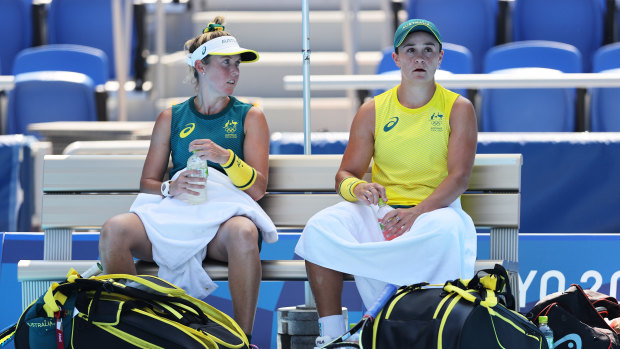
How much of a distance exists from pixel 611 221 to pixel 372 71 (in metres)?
2.96

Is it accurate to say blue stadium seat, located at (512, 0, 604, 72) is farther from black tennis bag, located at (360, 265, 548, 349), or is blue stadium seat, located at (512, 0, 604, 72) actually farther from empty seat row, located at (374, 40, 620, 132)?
black tennis bag, located at (360, 265, 548, 349)

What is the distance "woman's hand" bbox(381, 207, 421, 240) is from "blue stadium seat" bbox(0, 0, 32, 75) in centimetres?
491

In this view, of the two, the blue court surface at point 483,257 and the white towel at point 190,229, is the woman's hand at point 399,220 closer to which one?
the white towel at point 190,229

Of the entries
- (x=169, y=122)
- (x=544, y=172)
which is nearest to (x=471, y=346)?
(x=169, y=122)

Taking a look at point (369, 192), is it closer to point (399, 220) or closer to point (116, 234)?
point (399, 220)

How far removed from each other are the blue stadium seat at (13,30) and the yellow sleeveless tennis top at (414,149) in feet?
15.4

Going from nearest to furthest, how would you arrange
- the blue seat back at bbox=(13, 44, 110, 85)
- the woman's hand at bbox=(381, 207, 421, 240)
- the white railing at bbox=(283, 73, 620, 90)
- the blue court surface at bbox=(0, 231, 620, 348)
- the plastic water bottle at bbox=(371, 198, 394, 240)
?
the woman's hand at bbox=(381, 207, 421, 240), the plastic water bottle at bbox=(371, 198, 394, 240), the blue court surface at bbox=(0, 231, 620, 348), the white railing at bbox=(283, 73, 620, 90), the blue seat back at bbox=(13, 44, 110, 85)

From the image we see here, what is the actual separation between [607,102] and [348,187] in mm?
3015

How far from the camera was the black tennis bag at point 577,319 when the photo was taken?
3.27 metres

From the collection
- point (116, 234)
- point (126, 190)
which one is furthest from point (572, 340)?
point (126, 190)

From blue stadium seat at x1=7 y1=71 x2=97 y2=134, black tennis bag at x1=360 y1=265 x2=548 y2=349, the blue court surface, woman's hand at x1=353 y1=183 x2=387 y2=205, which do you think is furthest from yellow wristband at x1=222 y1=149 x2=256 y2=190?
blue stadium seat at x1=7 y1=71 x2=97 y2=134

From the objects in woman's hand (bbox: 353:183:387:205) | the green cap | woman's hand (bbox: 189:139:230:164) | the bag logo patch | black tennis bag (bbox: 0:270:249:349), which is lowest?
the bag logo patch

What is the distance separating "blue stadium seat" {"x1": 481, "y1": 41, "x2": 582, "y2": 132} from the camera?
6.03 metres

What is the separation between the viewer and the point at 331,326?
10.8 feet
